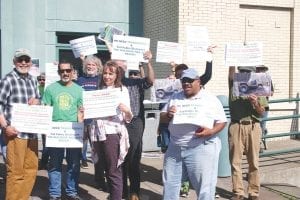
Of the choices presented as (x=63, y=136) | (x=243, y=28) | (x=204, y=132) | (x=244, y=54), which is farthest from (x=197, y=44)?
(x=243, y=28)

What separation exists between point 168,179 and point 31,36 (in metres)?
6.80

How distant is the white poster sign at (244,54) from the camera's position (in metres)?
6.61

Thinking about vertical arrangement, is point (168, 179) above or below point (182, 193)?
above

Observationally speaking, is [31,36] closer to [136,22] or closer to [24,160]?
[136,22]

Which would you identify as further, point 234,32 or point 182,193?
point 234,32

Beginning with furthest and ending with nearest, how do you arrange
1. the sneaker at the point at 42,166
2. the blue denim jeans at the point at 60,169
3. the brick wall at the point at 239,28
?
the brick wall at the point at 239,28 → the sneaker at the point at 42,166 → the blue denim jeans at the point at 60,169

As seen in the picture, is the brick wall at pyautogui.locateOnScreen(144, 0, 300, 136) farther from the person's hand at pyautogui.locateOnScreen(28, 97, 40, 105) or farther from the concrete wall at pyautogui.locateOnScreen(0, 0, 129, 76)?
the person's hand at pyautogui.locateOnScreen(28, 97, 40, 105)

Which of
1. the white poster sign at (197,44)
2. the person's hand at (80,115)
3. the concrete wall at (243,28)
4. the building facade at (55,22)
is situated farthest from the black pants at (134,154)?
the building facade at (55,22)

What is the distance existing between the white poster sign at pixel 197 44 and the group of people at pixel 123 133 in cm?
28

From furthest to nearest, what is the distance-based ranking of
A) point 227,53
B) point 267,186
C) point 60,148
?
point 267,186, point 227,53, point 60,148

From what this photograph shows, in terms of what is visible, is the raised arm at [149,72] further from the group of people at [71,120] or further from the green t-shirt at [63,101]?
the green t-shirt at [63,101]

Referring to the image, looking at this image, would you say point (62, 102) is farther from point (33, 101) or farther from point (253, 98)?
point (253, 98)

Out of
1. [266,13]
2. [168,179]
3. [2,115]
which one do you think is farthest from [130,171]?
[266,13]

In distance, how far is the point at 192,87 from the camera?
5.06 meters
